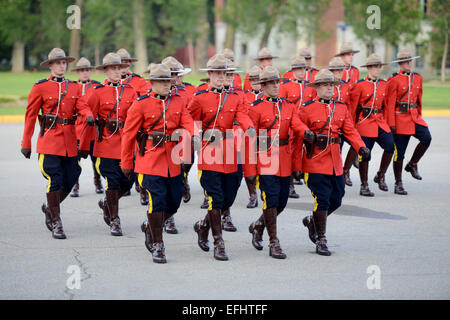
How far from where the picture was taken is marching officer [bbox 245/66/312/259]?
8.27 m

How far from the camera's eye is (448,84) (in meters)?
43.3

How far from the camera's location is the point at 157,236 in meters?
8.12

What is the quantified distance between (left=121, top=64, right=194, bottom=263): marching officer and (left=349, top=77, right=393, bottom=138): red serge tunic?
A: 4965 millimetres

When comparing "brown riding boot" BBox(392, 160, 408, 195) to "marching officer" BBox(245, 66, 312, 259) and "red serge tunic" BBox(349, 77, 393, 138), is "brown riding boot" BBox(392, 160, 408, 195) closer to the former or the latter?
"red serge tunic" BBox(349, 77, 393, 138)

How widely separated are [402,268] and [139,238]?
3.14 metres

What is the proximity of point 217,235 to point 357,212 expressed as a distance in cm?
336

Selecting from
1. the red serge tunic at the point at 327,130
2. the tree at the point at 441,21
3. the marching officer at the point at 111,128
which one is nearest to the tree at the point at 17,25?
the tree at the point at 441,21

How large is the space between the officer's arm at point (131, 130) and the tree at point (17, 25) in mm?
66000

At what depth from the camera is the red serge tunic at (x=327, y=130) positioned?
8.52 m

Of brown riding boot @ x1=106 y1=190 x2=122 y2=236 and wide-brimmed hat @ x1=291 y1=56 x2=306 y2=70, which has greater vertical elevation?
wide-brimmed hat @ x1=291 y1=56 x2=306 y2=70

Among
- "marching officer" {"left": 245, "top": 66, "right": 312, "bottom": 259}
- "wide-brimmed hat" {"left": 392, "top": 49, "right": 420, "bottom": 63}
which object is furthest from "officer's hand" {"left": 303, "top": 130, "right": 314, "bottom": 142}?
"wide-brimmed hat" {"left": 392, "top": 49, "right": 420, "bottom": 63}

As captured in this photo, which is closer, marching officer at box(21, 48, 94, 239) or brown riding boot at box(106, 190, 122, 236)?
marching officer at box(21, 48, 94, 239)

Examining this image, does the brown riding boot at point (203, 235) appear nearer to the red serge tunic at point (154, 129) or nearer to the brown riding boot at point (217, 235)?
the brown riding boot at point (217, 235)

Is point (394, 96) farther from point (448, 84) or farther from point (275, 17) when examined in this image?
point (275, 17)
